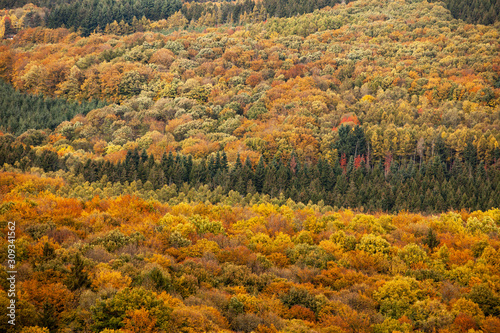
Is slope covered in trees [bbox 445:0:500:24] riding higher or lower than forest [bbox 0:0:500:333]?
higher

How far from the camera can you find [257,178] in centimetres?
8800

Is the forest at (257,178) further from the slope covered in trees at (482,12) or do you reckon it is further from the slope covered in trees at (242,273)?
the slope covered in trees at (482,12)

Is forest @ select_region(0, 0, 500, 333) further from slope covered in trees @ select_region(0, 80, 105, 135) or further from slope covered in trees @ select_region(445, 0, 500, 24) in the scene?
slope covered in trees @ select_region(445, 0, 500, 24)

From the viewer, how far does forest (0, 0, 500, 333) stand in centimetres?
2684

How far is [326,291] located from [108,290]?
14.2 metres

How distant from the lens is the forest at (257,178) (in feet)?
88.1

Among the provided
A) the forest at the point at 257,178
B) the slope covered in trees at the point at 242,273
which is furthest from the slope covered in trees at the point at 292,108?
the slope covered in trees at the point at 242,273

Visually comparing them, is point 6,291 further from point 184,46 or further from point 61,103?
point 184,46

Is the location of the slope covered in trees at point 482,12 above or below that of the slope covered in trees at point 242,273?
above

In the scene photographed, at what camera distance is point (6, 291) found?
2259 centimetres

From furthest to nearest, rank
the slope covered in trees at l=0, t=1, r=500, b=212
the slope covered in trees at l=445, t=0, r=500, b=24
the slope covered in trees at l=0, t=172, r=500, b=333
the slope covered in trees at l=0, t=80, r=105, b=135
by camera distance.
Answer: the slope covered in trees at l=445, t=0, r=500, b=24
the slope covered in trees at l=0, t=80, r=105, b=135
the slope covered in trees at l=0, t=1, r=500, b=212
the slope covered in trees at l=0, t=172, r=500, b=333

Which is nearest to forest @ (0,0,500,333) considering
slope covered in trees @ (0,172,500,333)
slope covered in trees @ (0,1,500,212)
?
slope covered in trees @ (0,172,500,333)

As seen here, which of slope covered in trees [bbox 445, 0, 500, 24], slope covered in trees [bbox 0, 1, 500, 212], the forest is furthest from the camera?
slope covered in trees [bbox 445, 0, 500, 24]

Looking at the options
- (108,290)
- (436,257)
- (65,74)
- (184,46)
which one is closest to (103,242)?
(108,290)
